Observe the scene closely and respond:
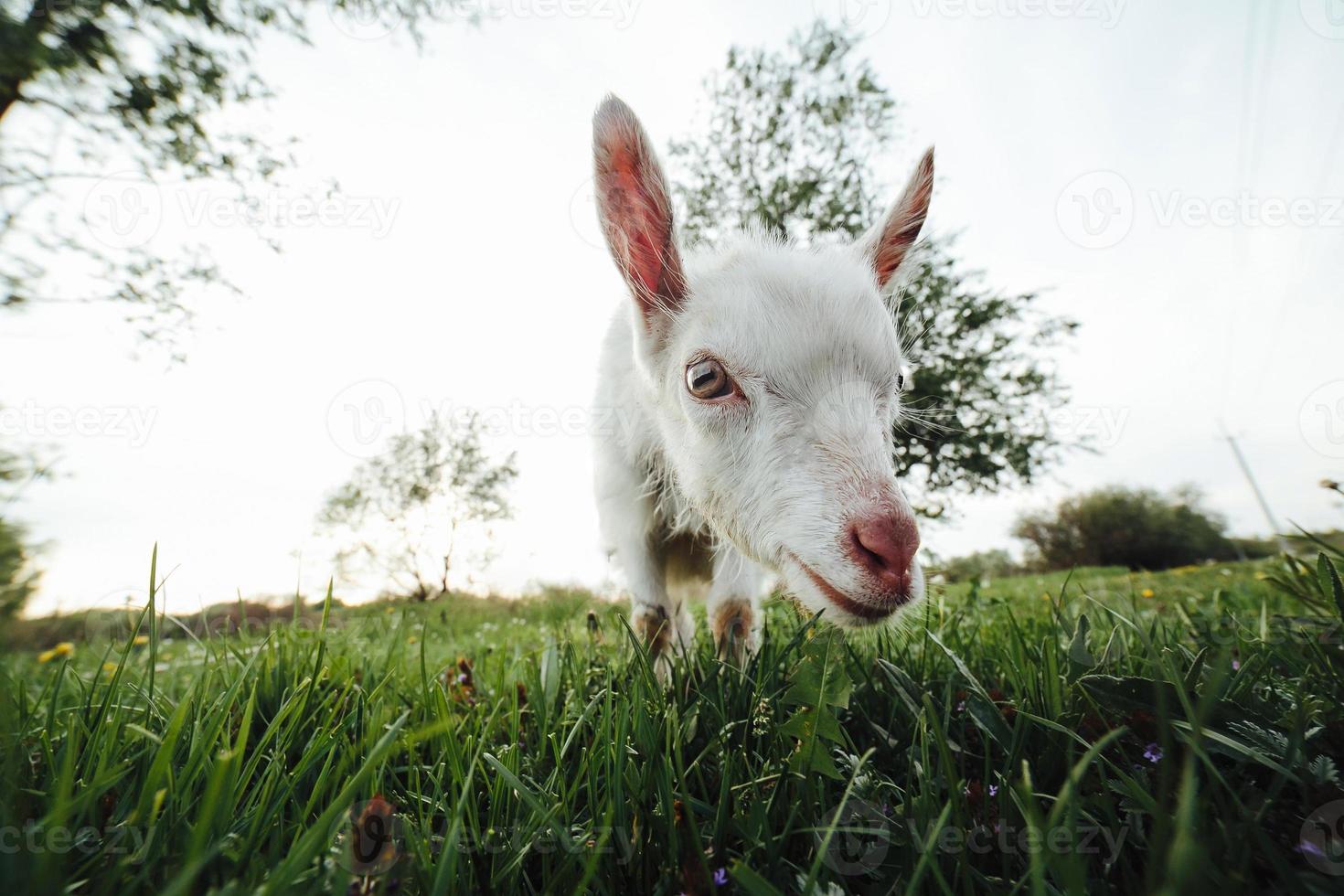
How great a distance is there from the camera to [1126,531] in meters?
38.6

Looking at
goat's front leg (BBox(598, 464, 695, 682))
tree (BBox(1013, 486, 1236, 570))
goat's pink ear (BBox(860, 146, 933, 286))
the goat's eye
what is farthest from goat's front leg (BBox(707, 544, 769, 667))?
tree (BBox(1013, 486, 1236, 570))

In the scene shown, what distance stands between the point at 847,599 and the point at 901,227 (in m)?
2.13

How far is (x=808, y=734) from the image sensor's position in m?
1.26

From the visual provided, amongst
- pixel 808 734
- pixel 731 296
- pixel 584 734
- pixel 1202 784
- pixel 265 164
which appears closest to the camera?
pixel 1202 784

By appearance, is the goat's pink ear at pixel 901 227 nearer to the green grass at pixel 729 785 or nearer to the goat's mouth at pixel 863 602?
the goat's mouth at pixel 863 602

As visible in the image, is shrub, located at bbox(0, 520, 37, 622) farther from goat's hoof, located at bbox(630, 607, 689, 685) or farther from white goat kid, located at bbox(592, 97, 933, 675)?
goat's hoof, located at bbox(630, 607, 689, 685)

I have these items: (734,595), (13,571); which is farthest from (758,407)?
(13,571)

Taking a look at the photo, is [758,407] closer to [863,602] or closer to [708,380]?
[708,380]

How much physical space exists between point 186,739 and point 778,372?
81.0 inches

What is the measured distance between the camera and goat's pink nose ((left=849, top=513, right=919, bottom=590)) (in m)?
1.65

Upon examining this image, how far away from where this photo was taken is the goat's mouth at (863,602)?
1652mm

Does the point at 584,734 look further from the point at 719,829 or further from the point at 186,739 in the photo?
the point at 186,739

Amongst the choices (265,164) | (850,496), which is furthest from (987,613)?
(265,164)

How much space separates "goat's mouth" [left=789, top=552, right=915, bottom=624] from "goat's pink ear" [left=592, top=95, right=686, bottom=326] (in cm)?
145
